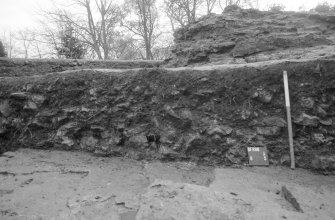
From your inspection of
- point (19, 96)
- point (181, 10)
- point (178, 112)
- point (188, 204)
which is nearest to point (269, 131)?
point (178, 112)

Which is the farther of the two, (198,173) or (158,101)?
(158,101)

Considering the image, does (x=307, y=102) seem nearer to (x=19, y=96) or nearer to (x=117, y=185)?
(x=117, y=185)

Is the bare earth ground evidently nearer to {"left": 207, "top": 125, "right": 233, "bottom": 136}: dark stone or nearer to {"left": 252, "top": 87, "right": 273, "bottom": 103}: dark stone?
{"left": 207, "top": 125, "right": 233, "bottom": 136}: dark stone

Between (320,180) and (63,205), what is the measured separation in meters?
3.36

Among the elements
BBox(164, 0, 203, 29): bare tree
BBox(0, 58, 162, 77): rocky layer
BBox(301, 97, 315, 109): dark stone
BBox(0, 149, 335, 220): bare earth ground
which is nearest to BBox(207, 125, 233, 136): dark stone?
BBox(0, 149, 335, 220): bare earth ground

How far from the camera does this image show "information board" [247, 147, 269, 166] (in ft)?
A: 11.6

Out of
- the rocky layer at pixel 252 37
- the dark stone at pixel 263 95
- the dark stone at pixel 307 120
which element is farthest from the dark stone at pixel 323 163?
the rocky layer at pixel 252 37

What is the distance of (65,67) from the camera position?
6.86m

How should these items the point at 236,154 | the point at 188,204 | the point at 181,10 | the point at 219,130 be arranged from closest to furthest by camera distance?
the point at 188,204 < the point at 236,154 < the point at 219,130 < the point at 181,10

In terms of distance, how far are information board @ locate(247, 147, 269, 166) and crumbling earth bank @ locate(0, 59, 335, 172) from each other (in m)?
0.10

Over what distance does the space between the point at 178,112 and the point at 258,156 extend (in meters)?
A: 1.48

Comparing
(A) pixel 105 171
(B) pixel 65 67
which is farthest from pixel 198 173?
(B) pixel 65 67

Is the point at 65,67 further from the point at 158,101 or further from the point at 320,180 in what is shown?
the point at 320,180

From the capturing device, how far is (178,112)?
162 inches
